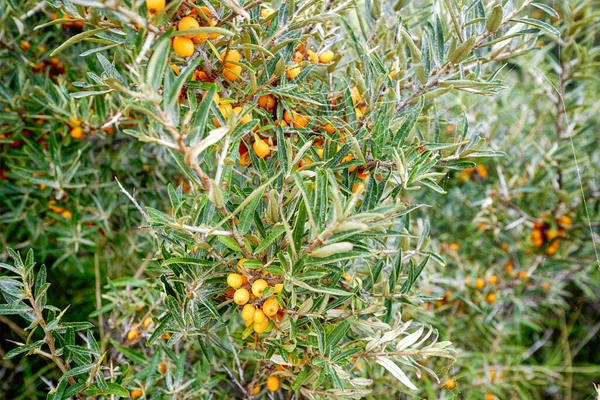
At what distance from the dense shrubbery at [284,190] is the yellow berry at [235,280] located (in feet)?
0.05

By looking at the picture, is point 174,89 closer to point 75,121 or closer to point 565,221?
point 75,121

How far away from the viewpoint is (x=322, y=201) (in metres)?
0.68

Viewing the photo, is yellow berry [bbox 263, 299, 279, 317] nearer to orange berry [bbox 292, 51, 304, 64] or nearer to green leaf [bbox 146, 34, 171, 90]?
green leaf [bbox 146, 34, 171, 90]

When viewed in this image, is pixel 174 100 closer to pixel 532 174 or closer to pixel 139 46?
pixel 139 46

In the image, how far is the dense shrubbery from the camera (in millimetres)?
724

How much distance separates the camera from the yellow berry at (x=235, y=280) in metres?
0.79

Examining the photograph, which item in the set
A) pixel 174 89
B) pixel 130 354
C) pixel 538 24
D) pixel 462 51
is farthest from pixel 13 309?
pixel 538 24

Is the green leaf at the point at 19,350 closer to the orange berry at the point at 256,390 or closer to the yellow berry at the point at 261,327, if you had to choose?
the yellow berry at the point at 261,327

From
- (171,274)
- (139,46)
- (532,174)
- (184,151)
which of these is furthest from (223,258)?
(532,174)

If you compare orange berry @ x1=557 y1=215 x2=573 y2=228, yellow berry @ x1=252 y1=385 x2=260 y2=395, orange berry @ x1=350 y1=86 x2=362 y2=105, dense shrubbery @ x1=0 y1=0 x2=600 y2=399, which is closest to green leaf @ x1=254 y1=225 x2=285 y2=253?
dense shrubbery @ x1=0 y1=0 x2=600 y2=399

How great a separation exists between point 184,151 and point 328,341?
1.49 feet

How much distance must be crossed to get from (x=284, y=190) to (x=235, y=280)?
175mm

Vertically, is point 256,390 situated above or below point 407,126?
below

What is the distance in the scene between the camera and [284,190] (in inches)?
31.6
